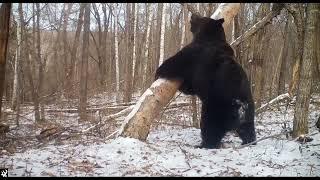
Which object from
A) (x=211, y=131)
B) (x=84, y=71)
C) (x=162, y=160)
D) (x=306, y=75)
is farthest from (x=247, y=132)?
(x=84, y=71)

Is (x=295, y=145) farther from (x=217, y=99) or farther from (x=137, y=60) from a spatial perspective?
(x=137, y=60)

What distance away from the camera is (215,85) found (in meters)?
7.12

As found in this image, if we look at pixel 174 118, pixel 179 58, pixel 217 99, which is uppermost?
pixel 179 58

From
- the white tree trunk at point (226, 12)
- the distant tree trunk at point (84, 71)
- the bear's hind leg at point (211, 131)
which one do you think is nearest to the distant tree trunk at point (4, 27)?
the bear's hind leg at point (211, 131)

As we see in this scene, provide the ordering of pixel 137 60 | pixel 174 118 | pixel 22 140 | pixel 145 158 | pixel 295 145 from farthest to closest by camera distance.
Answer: pixel 137 60, pixel 174 118, pixel 22 140, pixel 295 145, pixel 145 158

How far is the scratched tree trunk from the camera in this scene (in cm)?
670

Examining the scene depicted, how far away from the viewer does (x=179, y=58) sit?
282 inches

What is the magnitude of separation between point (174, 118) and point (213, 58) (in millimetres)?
5748

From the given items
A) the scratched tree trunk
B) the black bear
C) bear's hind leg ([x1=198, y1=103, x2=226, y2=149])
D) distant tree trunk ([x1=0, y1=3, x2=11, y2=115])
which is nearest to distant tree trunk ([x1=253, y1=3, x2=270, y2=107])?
the black bear

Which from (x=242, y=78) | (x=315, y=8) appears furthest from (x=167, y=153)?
(x=315, y=8)

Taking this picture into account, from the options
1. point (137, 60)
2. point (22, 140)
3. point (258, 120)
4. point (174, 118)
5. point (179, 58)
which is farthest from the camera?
point (137, 60)

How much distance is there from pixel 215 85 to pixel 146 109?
1.24 metres

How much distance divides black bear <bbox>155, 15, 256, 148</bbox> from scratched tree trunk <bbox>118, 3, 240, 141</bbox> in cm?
19

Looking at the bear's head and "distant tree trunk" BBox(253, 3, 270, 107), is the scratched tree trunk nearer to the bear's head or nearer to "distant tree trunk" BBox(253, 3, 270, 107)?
the bear's head
